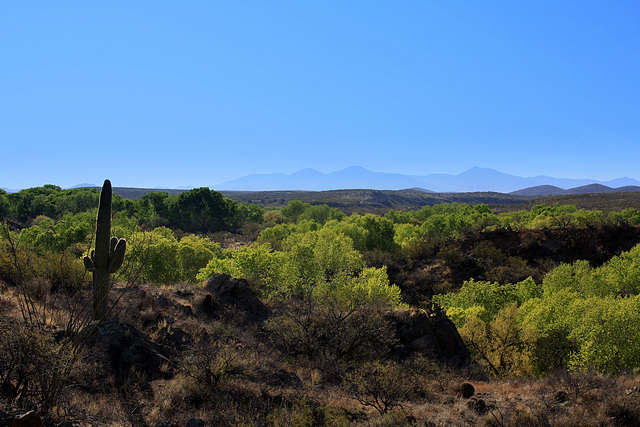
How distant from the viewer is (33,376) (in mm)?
6770

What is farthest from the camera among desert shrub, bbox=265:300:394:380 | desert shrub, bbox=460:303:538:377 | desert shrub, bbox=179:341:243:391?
desert shrub, bbox=460:303:538:377

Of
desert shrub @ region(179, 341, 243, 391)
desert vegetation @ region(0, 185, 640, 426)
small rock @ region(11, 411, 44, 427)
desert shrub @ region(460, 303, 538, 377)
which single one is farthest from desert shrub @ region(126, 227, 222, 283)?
desert shrub @ region(460, 303, 538, 377)

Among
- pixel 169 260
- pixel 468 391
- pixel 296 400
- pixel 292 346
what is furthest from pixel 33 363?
pixel 169 260

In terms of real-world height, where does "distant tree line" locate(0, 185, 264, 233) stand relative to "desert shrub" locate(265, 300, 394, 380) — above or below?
above

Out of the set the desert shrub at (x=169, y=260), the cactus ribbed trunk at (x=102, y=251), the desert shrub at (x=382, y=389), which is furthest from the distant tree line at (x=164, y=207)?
the desert shrub at (x=382, y=389)

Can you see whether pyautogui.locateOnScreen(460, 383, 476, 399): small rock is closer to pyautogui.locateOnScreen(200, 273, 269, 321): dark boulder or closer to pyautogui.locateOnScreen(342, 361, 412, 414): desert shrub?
pyautogui.locateOnScreen(342, 361, 412, 414): desert shrub

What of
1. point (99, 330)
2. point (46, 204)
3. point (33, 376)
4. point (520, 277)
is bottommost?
point (520, 277)

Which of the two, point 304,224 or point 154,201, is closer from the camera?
point 304,224

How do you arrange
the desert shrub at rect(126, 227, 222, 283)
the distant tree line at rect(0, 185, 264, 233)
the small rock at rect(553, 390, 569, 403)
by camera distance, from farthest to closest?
the distant tree line at rect(0, 185, 264, 233), the desert shrub at rect(126, 227, 222, 283), the small rock at rect(553, 390, 569, 403)

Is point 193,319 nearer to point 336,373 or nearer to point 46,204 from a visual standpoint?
point 336,373

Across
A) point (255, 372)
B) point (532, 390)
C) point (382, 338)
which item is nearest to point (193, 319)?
point (255, 372)

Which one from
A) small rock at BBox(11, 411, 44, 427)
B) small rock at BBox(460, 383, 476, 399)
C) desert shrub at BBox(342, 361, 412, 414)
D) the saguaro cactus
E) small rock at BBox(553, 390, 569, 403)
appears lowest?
small rock at BBox(460, 383, 476, 399)

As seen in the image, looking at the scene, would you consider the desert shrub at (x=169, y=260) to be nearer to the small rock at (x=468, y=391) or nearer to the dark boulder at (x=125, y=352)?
the dark boulder at (x=125, y=352)

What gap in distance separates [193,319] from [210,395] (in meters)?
7.12
